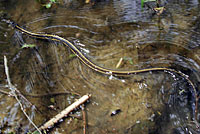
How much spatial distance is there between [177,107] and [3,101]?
4516 millimetres

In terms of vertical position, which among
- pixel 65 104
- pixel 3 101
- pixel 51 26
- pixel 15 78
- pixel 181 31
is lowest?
pixel 65 104

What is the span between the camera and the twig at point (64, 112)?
14.0 feet

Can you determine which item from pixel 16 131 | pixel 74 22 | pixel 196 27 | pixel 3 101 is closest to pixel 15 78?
pixel 3 101

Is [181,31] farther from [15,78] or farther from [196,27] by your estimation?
[15,78]

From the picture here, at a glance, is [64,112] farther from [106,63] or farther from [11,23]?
[11,23]

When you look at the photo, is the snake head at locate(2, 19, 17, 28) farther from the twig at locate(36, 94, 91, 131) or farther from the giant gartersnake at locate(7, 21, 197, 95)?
the twig at locate(36, 94, 91, 131)

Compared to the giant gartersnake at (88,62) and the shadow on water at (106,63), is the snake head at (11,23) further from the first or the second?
the shadow on water at (106,63)

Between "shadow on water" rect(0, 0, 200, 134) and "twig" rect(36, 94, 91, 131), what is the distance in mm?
152

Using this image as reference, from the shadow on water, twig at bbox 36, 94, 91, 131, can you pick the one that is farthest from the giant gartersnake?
twig at bbox 36, 94, 91, 131

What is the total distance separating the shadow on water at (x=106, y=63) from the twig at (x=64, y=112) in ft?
0.50

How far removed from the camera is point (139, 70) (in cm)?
491

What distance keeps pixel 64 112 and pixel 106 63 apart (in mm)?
1842

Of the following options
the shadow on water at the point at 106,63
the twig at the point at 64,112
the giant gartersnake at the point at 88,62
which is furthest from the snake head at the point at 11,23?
the twig at the point at 64,112

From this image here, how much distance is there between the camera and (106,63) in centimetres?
521
